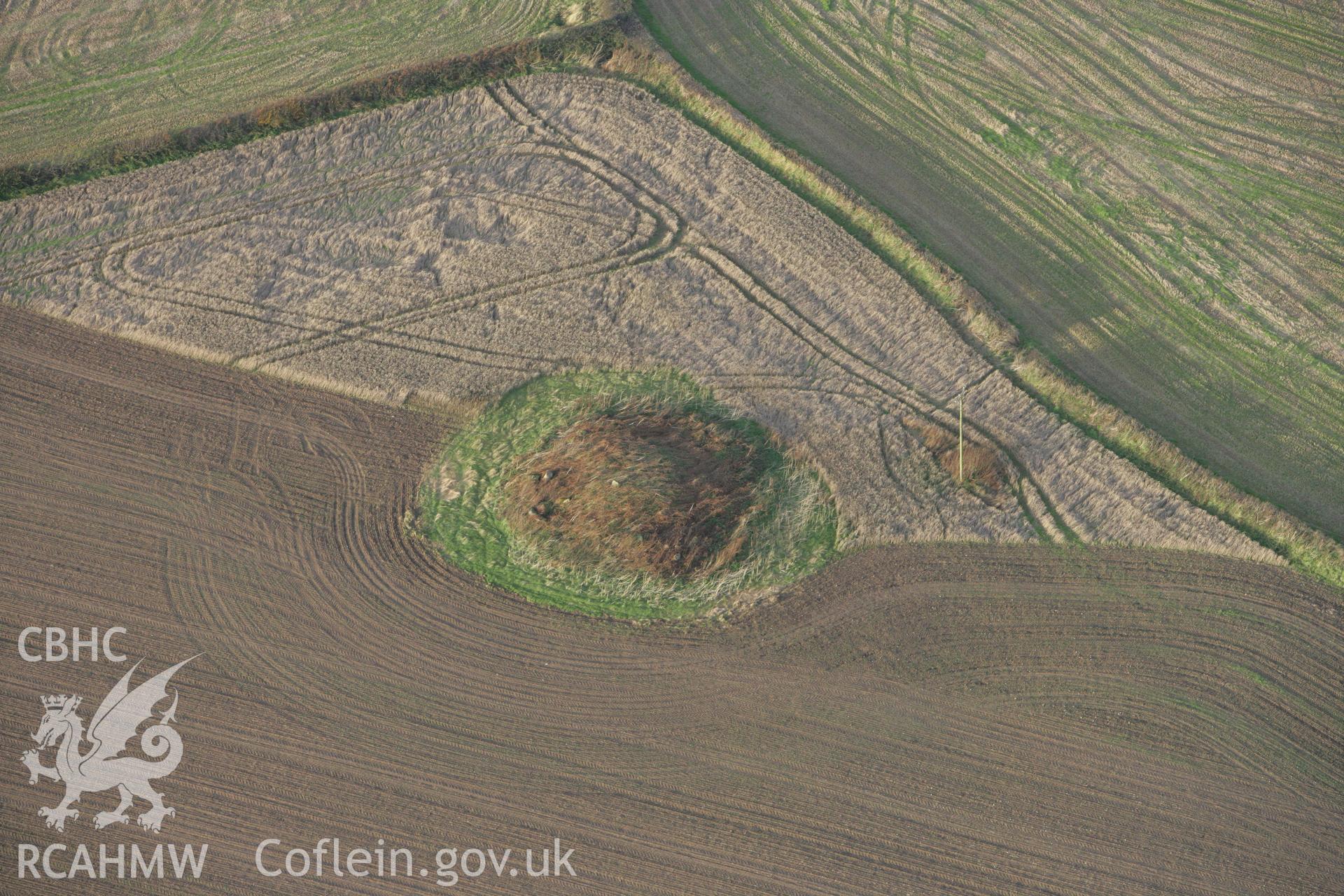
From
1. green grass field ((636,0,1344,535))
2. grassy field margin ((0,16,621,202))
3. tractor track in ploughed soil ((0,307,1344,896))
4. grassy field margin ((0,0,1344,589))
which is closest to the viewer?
tractor track in ploughed soil ((0,307,1344,896))

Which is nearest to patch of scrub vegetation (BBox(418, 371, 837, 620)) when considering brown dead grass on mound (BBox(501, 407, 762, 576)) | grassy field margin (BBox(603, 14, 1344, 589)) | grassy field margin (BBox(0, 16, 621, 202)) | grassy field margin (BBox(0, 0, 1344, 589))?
brown dead grass on mound (BBox(501, 407, 762, 576))

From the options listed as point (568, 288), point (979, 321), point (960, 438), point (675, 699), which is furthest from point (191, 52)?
point (960, 438)

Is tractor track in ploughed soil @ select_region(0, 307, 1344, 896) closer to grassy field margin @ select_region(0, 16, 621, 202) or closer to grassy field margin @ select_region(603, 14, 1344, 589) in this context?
grassy field margin @ select_region(603, 14, 1344, 589)

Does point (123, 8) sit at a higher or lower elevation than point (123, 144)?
higher

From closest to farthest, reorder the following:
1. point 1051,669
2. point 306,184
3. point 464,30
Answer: point 1051,669 → point 306,184 → point 464,30

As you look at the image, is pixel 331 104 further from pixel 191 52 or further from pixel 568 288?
pixel 568 288

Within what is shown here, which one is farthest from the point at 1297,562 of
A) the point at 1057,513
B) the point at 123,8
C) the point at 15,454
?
the point at 123,8

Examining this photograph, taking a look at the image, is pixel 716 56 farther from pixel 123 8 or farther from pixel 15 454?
pixel 15 454
